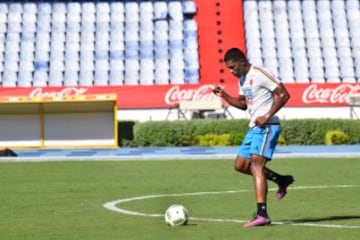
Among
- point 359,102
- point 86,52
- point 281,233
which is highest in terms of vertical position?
point 86,52

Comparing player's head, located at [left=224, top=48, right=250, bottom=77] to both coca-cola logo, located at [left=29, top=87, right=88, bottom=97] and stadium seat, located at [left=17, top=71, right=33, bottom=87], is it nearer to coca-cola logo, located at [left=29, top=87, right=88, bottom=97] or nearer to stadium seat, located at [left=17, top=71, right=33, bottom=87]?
coca-cola logo, located at [left=29, top=87, right=88, bottom=97]

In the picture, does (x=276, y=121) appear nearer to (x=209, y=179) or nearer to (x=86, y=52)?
(x=209, y=179)

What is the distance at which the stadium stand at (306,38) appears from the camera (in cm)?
3944

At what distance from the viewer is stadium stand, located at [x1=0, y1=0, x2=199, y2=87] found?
127ft

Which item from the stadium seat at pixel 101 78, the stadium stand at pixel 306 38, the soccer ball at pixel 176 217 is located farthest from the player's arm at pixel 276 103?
the stadium stand at pixel 306 38

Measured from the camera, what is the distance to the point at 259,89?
995cm

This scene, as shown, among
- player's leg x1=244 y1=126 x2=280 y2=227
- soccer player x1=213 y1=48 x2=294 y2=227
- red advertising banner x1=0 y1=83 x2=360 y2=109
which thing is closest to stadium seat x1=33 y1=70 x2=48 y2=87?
red advertising banner x1=0 y1=83 x2=360 y2=109

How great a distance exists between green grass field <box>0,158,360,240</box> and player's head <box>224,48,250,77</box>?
1.62 m

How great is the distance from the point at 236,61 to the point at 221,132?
22.9m

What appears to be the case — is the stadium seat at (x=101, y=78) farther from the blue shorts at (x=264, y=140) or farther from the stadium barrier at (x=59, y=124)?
the blue shorts at (x=264, y=140)

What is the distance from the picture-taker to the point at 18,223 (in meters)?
10.3

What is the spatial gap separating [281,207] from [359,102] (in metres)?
25.0

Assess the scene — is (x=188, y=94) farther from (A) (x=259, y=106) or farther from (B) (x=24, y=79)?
(A) (x=259, y=106)

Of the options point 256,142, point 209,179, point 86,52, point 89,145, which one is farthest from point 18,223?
point 86,52
